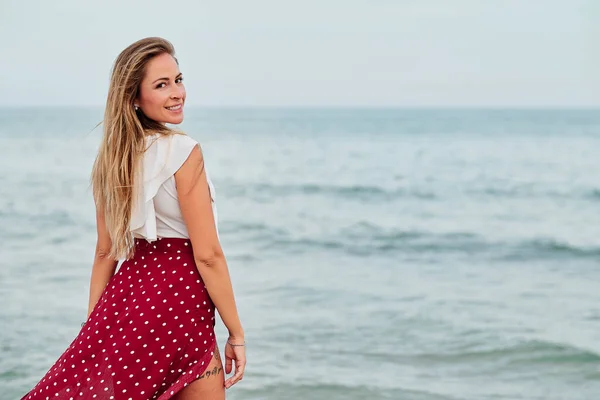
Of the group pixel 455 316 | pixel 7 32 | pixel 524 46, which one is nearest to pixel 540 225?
pixel 455 316

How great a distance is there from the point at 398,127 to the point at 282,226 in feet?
108

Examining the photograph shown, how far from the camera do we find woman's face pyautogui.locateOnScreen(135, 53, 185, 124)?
2180mm

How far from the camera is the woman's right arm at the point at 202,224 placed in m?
2.11

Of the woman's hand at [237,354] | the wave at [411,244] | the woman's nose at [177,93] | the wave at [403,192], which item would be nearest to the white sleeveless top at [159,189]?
the woman's nose at [177,93]

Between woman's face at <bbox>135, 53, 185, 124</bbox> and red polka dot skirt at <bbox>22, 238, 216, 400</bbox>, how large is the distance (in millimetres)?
321

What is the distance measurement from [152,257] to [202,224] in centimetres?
19

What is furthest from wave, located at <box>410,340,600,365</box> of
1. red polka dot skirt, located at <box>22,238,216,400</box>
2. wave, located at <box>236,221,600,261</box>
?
wave, located at <box>236,221,600,261</box>

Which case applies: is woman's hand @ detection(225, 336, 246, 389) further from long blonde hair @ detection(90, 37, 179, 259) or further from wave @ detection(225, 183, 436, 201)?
wave @ detection(225, 183, 436, 201)

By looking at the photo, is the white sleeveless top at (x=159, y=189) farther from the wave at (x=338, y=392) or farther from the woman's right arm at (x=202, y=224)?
the wave at (x=338, y=392)

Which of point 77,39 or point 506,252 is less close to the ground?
point 77,39

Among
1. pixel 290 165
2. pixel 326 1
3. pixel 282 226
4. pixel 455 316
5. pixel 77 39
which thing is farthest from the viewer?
pixel 326 1

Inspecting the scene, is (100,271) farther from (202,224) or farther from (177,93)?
(177,93)

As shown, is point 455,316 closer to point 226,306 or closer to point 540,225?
point 226,306

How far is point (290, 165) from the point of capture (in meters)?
24.1
